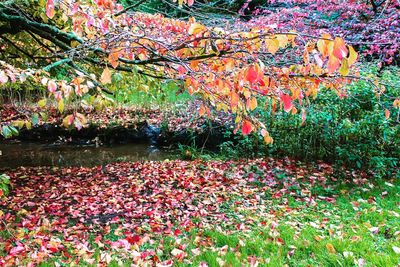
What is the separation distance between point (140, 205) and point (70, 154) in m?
5.05

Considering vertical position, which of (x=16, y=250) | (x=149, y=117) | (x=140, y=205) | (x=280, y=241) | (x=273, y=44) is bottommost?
(x=149, y=117)

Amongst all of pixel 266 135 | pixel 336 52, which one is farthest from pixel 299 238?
pixel 336 52

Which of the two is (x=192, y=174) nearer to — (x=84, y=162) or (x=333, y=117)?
(x=333, y=117)

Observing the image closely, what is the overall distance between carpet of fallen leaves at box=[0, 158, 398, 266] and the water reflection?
122 centimetres

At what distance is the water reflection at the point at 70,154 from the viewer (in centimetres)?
803

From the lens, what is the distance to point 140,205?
14.6 ft

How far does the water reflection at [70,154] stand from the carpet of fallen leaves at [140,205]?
1224mm

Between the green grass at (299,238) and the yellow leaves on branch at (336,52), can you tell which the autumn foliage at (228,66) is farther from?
the green grass at (299,238)

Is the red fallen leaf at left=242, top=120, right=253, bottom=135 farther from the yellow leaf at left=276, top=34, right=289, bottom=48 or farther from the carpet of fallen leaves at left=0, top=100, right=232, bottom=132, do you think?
the carpet of fallen leaves at left=0, top=100, right=232, bottom=132

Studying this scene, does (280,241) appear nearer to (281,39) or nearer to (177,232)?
(177,232)

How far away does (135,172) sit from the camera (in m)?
6.29

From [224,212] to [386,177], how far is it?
8.86ft

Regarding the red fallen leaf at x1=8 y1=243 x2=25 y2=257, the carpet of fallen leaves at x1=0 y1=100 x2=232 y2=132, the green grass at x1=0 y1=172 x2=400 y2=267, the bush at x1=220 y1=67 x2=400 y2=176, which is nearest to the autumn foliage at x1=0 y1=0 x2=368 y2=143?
the green grass at x1=0 y1=172 x2=400 y2=267

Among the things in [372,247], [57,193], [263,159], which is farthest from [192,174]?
[372,247]
